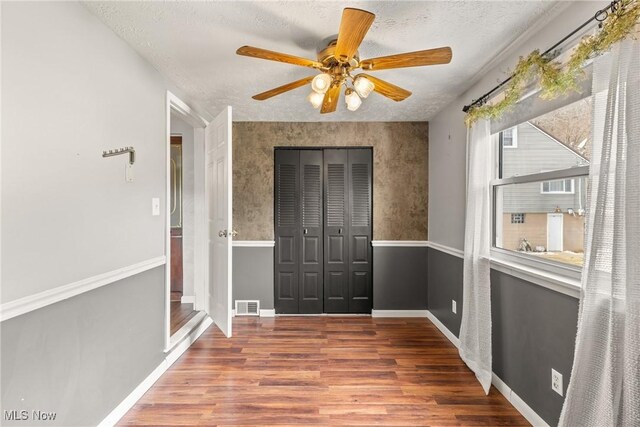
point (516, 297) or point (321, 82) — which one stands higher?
point (321, 82)

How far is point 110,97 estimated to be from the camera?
1934mm

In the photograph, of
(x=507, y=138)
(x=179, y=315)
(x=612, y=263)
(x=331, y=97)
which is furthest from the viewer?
(x=179, y=315)

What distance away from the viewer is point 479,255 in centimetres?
244

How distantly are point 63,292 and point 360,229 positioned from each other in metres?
3.01

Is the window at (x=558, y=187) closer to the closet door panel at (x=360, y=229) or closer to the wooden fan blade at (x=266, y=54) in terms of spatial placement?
the wooden fan blade at (x=266, y=54)

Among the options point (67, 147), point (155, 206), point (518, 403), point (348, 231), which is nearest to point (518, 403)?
point (518, 403)

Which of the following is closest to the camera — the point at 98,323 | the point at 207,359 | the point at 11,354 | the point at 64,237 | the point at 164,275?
the point at 11,354

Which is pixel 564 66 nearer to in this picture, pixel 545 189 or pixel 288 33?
pixel 545 189

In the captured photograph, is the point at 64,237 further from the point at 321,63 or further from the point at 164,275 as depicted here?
the point at 321,63

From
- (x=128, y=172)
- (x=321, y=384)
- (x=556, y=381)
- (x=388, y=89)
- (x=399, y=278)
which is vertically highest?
(x=388, y=89)

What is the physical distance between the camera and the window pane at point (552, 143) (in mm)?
1731

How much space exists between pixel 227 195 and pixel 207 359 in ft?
4.71

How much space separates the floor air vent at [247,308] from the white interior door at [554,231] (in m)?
3.08

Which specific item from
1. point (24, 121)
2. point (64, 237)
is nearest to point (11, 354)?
point (64, 237)
